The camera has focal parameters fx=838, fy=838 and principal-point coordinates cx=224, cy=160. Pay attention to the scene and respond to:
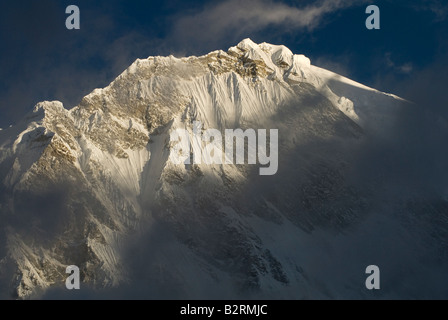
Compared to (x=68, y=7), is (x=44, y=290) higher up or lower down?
lower down
